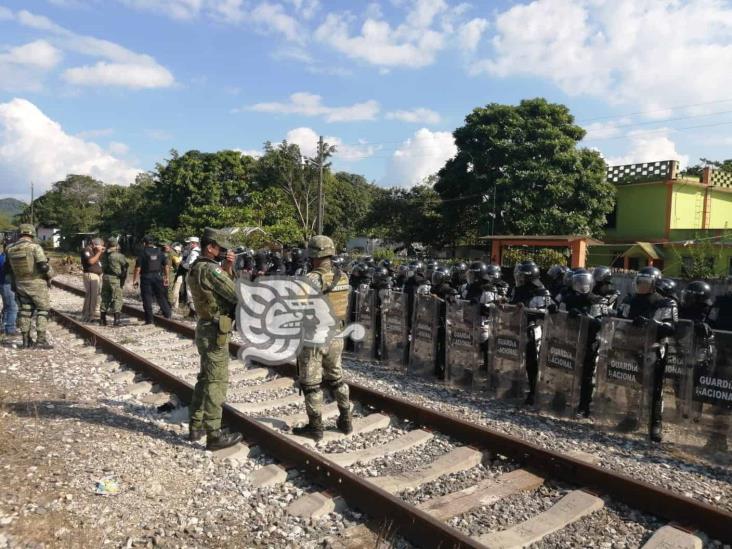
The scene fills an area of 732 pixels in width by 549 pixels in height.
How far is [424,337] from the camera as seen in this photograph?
A: 332 inches

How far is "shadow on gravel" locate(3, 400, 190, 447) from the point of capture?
17.8 ft

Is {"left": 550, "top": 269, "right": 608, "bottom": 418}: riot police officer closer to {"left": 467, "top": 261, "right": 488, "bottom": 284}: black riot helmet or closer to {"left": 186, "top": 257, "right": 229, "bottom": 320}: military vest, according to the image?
{"left": 467, "top": 261, "right": 488, "bottom": 284}: black riot helmet

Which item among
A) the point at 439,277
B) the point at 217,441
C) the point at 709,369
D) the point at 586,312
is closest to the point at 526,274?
the point at 586,312

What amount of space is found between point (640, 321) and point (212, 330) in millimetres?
4140

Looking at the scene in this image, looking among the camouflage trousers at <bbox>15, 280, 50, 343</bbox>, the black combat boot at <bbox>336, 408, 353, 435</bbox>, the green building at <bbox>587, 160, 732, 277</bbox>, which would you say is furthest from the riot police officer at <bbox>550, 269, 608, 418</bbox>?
the green building at <bbox>587, 160, 732, 277</bbox>

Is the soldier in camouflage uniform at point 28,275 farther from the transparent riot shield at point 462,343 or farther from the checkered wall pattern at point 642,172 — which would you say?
the checkered wall pattern at point 642,172

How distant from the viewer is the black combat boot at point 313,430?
5.32 metres

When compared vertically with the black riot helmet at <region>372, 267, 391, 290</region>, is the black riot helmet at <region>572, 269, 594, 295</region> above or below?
above

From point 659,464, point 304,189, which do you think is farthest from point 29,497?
point 304,189

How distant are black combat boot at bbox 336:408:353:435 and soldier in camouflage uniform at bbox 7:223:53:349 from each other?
5789 millimetres

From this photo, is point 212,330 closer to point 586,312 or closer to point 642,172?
point 586,312

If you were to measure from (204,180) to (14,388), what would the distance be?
3482 cm

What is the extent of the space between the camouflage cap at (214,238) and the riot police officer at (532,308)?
3.69 m

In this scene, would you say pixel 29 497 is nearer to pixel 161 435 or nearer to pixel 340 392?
pixel 161 435
